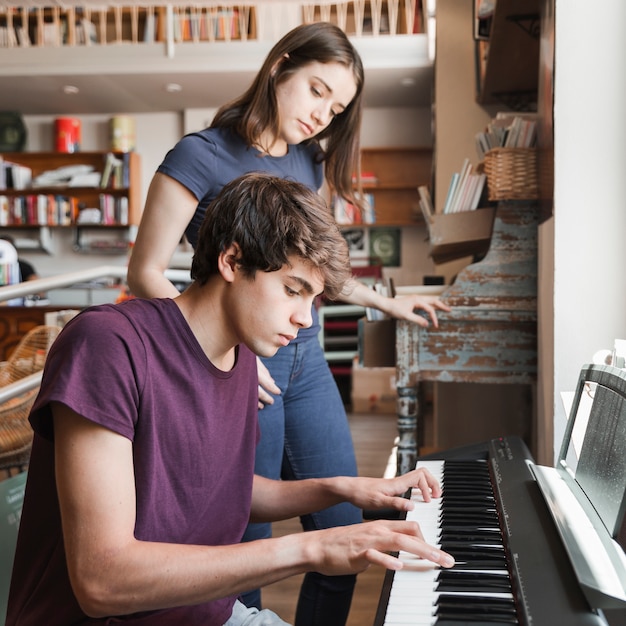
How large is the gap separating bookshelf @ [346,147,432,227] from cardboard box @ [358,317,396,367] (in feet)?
15.2

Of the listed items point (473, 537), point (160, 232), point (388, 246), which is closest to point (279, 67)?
point (160, 232)

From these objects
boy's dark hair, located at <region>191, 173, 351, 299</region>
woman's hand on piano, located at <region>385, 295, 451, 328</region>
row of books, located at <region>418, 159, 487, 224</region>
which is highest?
row of books, located at <region>418, 159, 487, 224</region>

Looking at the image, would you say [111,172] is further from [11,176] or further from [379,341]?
[379,341]

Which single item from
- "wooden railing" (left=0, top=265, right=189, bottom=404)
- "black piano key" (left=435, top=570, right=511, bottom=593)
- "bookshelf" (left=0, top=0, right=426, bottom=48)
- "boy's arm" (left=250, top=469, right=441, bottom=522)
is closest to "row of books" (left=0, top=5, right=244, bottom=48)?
"bookshelf" (left=0, top=0, right=426, bottom=48)

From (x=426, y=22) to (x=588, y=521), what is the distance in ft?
18.7

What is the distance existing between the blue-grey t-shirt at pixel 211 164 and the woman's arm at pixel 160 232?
2 cm

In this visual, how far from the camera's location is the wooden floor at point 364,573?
7.81 feet

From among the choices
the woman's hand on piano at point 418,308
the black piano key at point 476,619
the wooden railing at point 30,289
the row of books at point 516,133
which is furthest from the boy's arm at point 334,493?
the row of books at point 516,133

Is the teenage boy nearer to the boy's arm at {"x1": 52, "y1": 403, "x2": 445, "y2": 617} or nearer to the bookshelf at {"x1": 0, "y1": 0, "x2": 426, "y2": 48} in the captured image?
the boy's arm at {"x1": 52, "y1": 403, "x2": 445, "y2": 617}

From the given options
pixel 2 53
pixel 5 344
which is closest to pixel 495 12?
pixel 2 53

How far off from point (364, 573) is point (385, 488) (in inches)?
64.1

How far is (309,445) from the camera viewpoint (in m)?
1.65

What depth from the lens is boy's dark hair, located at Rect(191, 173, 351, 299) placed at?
102cm

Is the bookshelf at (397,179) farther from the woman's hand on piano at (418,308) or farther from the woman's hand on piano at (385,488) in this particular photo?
the woman's hand on piano at (385,488)
